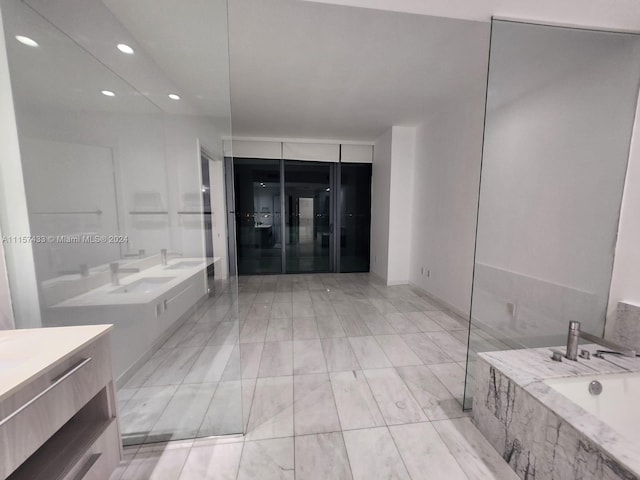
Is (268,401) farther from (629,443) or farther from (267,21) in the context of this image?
(267,21)

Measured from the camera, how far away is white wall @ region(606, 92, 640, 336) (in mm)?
1755

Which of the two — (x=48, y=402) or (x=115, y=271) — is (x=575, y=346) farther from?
(x=115, y=271)

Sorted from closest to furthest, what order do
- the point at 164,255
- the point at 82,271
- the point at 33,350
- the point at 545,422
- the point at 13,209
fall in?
the point at 33,350 < the point at 545,422 < the point at 13,209 < the point at 82,271 < the point at 164,255

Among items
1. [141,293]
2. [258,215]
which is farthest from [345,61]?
[258,215]

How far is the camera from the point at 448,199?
3.46m

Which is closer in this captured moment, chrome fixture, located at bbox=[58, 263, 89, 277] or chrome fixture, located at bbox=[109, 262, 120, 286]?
chrome fixture, located at bbox=[58, 263, 89, 277]

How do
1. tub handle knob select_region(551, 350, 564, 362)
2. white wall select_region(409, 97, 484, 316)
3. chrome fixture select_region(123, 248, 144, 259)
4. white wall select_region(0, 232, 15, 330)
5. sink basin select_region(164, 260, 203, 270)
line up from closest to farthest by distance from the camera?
white wall select_region(0, 232, 15, 330) < tub handle knob select_region(551, 350, 564, 362) < chrome fixture select_region(123, 248, 144, 259) < sink basin select_region(164, 260, 203, 270) < white wall select_region(409, 97, 484, 316)

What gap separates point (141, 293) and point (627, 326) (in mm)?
3759

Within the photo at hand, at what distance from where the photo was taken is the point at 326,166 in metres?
5.38

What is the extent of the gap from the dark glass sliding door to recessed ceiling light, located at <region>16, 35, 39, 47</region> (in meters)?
3.69

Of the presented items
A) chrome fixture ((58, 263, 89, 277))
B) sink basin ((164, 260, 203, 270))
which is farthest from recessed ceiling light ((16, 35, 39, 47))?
sink basin ((164, 260, 203, 270))

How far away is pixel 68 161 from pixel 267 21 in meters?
1.69

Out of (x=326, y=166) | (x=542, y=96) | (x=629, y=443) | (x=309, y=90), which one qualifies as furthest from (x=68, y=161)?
(x=326, y=166)

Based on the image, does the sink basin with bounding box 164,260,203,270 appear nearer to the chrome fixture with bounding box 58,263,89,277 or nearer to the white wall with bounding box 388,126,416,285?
the chrome fixture with bounding box 58,263,89,277
